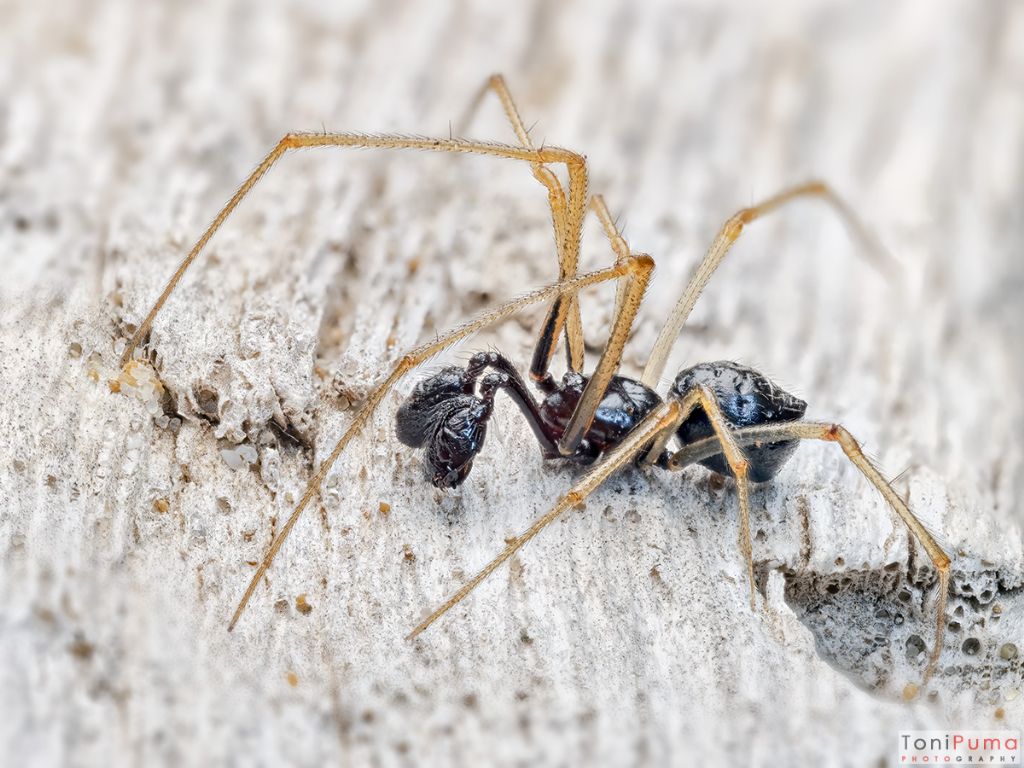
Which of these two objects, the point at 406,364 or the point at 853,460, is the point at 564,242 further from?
the point at 853,460

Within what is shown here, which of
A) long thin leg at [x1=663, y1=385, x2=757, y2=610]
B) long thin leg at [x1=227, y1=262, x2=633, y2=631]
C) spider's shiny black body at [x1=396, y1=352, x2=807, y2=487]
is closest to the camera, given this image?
long thin leg at [x1=227, y1=262, x2=633, y2=631]

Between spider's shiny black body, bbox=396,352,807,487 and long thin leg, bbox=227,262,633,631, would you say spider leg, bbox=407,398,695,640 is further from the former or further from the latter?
long thin leg, bbox=227,262,633,631

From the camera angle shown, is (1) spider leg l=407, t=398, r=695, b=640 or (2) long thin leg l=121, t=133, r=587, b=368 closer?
(1) spider leg l=407, t=398, r=695, b=640

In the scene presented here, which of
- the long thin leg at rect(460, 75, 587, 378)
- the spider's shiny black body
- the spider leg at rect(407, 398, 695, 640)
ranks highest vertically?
the long thin leg at rect(460, 75, 587, 378)

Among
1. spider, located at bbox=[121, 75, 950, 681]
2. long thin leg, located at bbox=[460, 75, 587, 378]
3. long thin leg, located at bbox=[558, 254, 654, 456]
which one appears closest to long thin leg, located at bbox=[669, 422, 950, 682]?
spider, located at bbox=[121, 75, 950, 681]

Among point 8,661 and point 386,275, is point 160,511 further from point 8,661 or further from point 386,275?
point 386,275

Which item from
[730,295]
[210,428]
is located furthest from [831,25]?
[210,428]
